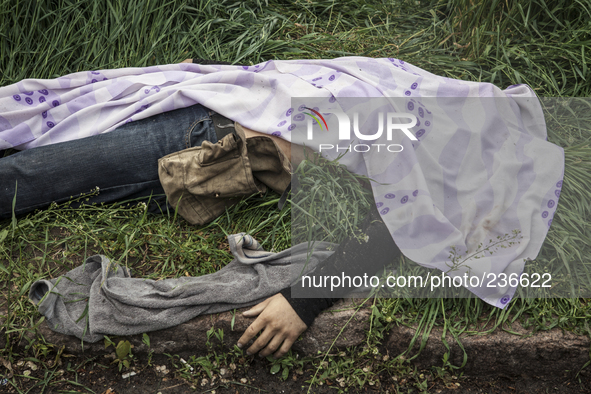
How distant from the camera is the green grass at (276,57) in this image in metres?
1.86

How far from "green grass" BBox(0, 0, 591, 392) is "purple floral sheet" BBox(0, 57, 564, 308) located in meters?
0.16

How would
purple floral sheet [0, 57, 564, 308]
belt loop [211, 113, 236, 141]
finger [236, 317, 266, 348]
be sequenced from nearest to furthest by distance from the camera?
1. finger [236, 317, 266, 348]
2. purple floral sheet [0, 57, 564, 308]
3. belt loop [211, 113, 236, 141]

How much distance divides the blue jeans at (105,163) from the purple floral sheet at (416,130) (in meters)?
0.10

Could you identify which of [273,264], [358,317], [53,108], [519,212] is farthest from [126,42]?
[519,212]

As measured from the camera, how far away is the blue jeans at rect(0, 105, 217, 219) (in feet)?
6.34

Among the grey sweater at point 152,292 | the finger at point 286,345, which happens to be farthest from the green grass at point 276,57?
the finger at point 286,345

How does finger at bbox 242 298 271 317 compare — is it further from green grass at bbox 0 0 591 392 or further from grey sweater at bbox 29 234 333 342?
green grass at bbox 0 0 591 392

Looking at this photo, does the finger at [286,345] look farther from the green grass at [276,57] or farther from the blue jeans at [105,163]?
the blue jeans at [105,163]

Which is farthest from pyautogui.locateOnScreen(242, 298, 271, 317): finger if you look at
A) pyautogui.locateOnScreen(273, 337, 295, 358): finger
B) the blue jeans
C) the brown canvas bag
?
the blue jeans

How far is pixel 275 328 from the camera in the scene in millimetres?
1718

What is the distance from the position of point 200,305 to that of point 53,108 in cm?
130

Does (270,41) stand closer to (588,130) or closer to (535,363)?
(588,130)

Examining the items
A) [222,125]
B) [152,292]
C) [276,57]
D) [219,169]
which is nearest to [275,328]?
[152,292]

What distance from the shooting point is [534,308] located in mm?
1841
